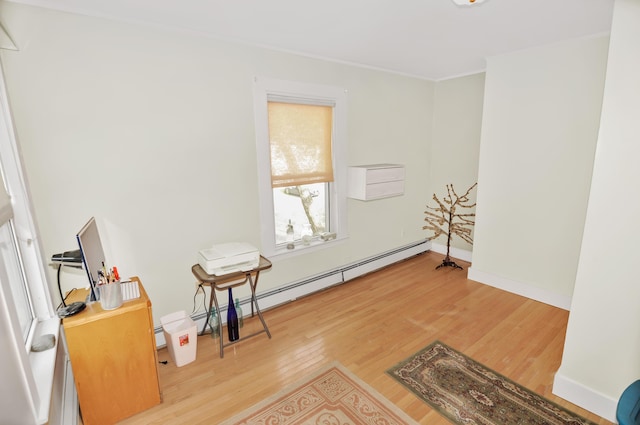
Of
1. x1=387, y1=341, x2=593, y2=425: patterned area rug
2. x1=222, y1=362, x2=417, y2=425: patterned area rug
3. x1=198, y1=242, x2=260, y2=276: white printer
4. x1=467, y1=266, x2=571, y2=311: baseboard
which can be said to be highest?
x1=198, y1=242, x2=260, y2=276: white printer

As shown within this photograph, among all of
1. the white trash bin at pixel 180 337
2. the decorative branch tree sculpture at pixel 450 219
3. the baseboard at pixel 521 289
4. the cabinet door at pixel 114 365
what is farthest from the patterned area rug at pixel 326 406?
the decorative branch tree sculpture at pixel 450 219

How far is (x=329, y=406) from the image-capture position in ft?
6.86

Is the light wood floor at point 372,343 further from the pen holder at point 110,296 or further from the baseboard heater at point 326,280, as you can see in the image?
the pen holder at point 110,296

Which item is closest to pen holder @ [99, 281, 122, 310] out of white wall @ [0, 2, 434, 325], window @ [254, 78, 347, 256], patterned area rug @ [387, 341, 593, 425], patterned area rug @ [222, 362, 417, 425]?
white wall @ [0, 2, 434, 325]

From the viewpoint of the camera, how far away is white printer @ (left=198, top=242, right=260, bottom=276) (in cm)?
248

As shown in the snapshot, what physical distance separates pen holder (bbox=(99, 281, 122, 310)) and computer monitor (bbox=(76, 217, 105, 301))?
0.05 meters

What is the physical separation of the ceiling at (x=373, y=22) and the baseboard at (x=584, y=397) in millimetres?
2590

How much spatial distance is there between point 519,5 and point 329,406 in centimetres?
303

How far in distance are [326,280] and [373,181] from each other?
1.30 metres

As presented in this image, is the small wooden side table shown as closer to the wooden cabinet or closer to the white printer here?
the white printer

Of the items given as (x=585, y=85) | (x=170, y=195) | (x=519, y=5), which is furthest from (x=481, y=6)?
(x=170, y=195)

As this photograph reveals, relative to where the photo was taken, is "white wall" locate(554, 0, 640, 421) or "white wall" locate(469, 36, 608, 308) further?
"white wall" locate(469, 36, 608, 308)

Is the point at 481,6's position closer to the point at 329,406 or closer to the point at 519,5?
the point at 519,5

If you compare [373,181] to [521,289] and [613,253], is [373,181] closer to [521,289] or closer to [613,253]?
[521,289]
